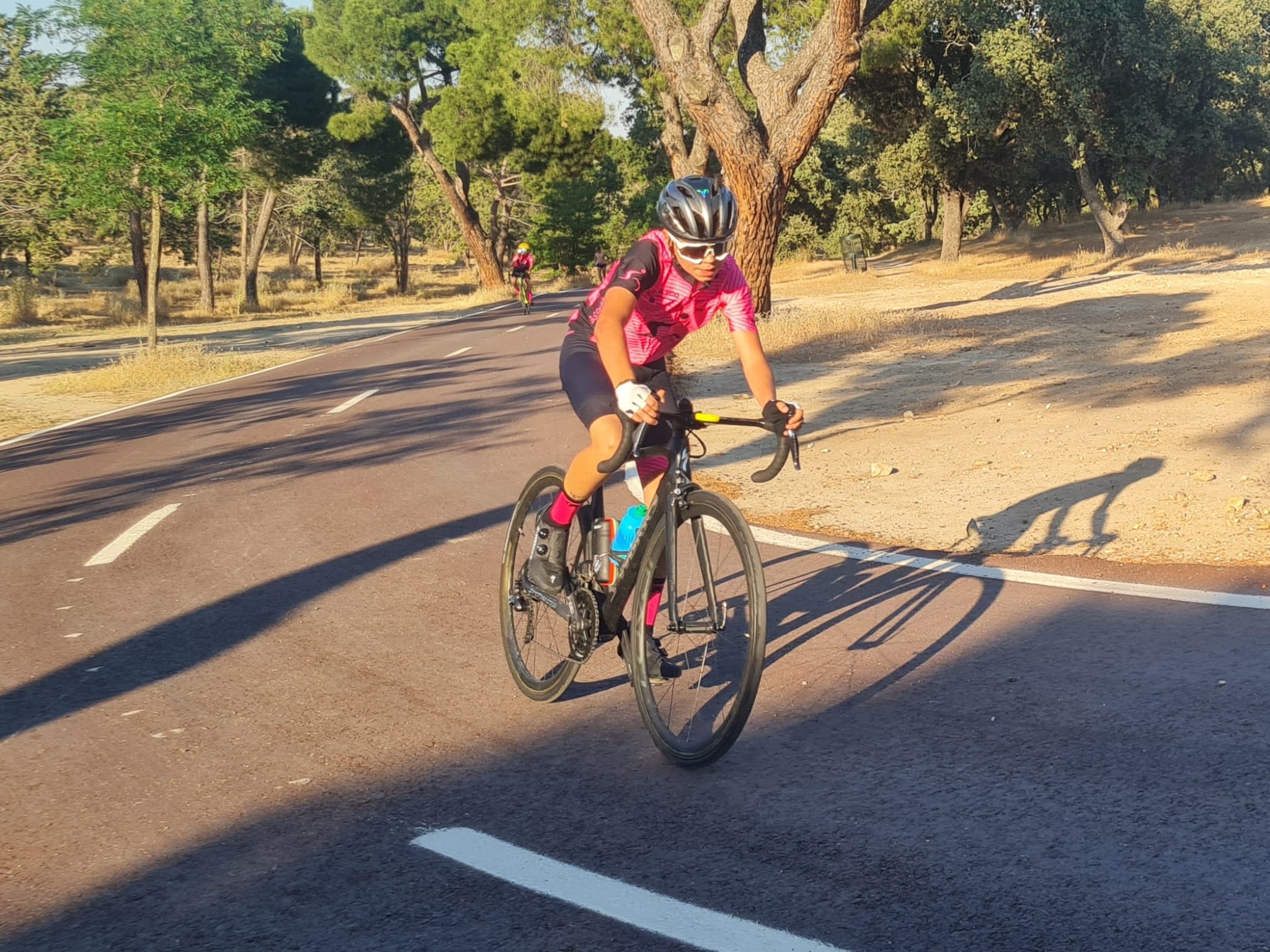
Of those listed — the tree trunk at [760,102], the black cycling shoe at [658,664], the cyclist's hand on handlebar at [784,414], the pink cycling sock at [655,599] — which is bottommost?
the black cycling shoe at [658,664]

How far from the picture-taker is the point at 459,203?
50.5 metres

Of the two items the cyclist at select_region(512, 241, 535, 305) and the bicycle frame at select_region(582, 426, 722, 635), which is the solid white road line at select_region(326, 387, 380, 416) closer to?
the bicycle frame at select_region(582, 426, 722, 635)

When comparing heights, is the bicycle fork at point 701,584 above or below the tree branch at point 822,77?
below

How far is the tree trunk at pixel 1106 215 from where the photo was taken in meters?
39.1

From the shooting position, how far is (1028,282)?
33.8 meters

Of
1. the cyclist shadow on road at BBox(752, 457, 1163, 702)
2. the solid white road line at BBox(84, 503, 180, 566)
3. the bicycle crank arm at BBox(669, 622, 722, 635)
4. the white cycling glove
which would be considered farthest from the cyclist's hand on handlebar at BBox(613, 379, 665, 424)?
the solid white road line at BBox(84, 503, 180, 566)

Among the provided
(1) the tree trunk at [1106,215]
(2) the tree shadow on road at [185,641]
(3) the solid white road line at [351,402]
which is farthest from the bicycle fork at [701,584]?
(1) the tree trunk at [1106,215]

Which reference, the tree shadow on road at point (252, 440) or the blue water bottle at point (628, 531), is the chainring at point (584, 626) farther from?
the tree shadow on road at point (252, 440)

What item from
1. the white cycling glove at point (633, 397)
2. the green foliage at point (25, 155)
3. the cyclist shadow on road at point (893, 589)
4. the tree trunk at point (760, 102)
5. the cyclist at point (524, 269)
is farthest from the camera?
the cyclist at point (524, 269)

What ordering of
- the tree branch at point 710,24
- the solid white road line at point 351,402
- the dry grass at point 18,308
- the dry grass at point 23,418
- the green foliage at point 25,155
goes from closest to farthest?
the solid white road line at point 351,402 < the dry grass at point 23,418 < the tree branch at point 710,24 < the green foliage at point 25,155 < the dry grass at point 18,308

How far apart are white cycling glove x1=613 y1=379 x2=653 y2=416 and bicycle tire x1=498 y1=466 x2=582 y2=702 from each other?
1.10 metres

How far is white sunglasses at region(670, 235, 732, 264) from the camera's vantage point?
180 inches

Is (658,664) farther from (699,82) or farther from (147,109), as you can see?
(147,109)

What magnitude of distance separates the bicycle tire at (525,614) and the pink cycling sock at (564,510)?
0.12 m
